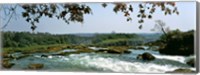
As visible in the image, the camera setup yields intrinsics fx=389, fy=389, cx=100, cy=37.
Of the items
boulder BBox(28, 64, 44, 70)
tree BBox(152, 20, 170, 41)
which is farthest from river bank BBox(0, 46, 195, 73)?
tree BBox(152, 20, 170, 41)

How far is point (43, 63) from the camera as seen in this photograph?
336cm

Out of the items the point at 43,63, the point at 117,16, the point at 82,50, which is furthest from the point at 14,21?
the point at 117,16

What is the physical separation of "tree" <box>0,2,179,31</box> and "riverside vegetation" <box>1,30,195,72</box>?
120 mm

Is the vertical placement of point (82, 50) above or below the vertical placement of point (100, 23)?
below

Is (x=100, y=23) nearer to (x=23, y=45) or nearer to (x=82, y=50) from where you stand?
(x=82, y=50)

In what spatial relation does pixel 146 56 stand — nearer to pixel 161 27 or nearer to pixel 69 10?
pixel 161 27

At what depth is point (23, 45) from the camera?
340cm

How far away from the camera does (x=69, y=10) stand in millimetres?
3332

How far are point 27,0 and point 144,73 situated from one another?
118 cm

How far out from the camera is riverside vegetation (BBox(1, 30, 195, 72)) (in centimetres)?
315

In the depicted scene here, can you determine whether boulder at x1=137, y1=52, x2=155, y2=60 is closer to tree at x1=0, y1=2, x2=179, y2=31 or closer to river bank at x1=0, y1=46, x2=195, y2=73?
river bank at x1=0, y1=46, x2=195, y2=73

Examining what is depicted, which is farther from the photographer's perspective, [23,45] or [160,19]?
[23,45]

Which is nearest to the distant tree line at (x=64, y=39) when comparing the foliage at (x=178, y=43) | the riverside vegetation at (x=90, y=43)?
the riverside vegetation at (x=90, y=43)

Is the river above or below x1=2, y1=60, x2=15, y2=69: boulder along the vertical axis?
above
